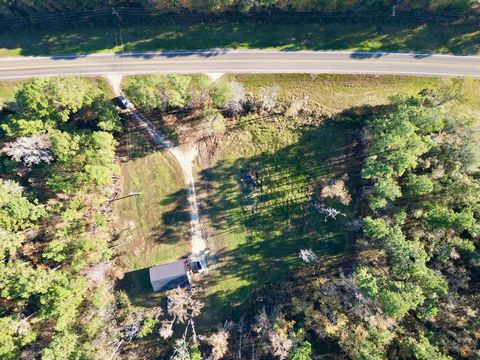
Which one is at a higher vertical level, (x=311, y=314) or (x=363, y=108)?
(x=363, y=108)

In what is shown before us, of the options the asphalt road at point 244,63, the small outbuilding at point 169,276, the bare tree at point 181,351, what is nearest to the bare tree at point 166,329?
the bare tree at point 181,351

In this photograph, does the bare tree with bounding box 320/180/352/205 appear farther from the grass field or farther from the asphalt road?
the asphalt road

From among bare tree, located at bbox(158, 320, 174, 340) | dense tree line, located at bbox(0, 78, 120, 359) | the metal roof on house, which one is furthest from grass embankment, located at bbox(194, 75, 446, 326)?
dense tree line, located at bbox(0, 78, 120, 359)

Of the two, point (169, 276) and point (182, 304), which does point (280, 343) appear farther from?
point (169, 276)

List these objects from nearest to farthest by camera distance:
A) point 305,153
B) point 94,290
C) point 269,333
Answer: point 269,333
point 94,290
point 305,153

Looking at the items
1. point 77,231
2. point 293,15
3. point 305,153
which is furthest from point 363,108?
point 77,231

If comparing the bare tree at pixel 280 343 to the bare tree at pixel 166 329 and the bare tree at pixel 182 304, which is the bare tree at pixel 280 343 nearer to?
the bare tree at pixel 182 304

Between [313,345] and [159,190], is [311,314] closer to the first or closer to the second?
[313,345]
